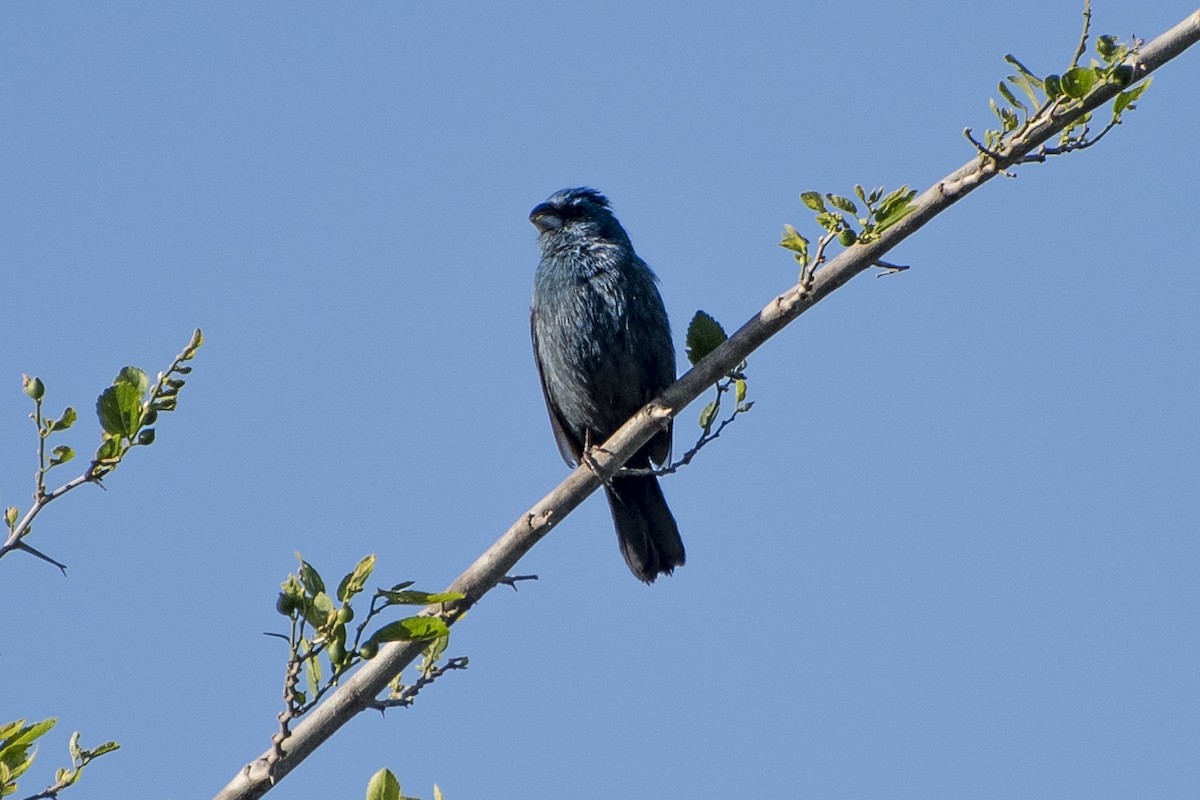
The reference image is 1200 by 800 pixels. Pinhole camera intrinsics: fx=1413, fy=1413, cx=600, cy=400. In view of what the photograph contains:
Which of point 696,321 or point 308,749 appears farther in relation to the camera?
point 696,321

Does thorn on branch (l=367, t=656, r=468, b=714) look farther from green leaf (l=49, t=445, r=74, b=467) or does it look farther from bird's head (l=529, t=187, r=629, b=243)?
bird's head (l=529, t=187, r=629, b=243)

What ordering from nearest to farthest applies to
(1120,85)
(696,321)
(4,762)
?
(4,762) < (1120,85) < (696,321)

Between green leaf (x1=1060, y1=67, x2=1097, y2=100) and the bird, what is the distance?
326 cm

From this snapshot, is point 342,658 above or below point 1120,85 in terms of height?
below

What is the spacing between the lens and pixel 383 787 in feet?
9.47

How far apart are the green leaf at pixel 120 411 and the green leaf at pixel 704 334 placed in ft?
6.21

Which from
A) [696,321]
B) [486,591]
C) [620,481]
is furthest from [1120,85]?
[620,481]

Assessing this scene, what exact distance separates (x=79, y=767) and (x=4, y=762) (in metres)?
0.17

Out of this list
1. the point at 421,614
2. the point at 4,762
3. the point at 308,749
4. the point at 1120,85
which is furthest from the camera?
the point at 1120,85

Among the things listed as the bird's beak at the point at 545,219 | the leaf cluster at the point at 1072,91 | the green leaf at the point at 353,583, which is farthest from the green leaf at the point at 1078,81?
the bird's beak at the point at 545,219

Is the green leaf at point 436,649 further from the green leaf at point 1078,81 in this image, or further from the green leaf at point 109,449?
the green leaf at point 1078,81

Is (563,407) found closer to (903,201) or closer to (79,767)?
(903,201)

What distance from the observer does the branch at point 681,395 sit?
310cm

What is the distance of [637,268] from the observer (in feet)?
23.2
